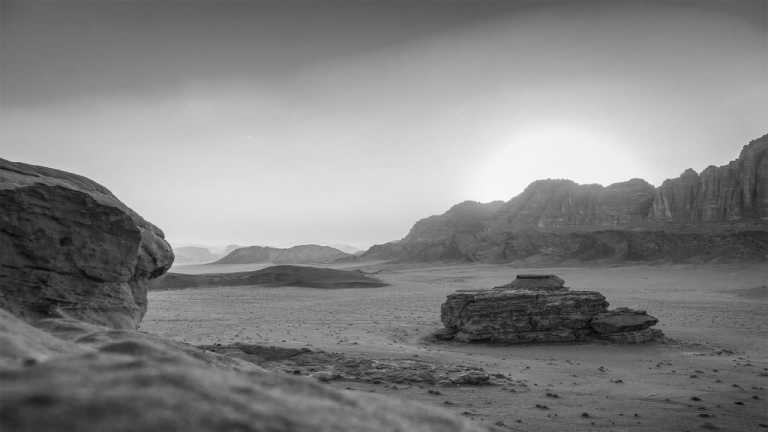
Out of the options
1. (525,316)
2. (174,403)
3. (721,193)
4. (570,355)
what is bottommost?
(570,355)

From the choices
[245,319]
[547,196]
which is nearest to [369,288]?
[245,319]

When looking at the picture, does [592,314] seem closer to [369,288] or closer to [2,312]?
[2,312]

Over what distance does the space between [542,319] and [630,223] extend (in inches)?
3359

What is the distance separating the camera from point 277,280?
59031 millimetres

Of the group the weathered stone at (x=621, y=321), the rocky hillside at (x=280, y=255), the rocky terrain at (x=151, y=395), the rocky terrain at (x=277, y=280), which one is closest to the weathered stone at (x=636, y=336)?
the weathered stone at (x=621, y=321)

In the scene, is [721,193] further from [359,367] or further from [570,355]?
[359,367]

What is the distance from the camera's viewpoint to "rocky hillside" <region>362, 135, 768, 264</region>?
72.8 metres

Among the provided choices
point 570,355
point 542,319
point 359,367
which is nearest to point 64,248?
point 359,367

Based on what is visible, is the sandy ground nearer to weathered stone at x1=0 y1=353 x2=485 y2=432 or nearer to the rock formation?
the rock formation

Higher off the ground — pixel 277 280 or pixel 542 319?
pixel 542 319

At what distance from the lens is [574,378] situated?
43.3 feet

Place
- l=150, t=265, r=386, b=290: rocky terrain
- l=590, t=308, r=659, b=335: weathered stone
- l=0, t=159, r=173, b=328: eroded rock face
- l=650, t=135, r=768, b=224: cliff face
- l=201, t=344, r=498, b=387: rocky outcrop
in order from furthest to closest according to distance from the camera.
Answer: l=650, t=135, r=768, b=224: cliff face < l=150, t=265, r=386, b=290: rocky terrain < l=590, t=308, r=659, b=335: weathered stone < l=201, t=344, r=498, b=387: rocky outcrop < l=0, t=159, r=173, b=328: eroded rock face

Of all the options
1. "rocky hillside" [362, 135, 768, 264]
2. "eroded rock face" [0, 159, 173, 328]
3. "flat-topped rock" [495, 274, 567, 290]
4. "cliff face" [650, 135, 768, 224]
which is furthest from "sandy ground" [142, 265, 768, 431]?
"cliff face" [650, 135, 768, 224]

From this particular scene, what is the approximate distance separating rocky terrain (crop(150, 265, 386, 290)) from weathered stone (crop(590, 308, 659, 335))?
36882mm
